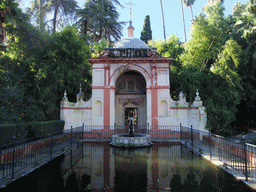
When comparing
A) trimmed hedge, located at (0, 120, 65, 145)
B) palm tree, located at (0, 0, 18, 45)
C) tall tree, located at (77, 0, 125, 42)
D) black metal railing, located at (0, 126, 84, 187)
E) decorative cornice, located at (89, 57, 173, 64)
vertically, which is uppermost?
tall tree, located at (77, 0, 125, 42)

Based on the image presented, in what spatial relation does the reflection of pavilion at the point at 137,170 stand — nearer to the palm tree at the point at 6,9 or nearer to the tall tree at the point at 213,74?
the palm tree at the point at 6,9

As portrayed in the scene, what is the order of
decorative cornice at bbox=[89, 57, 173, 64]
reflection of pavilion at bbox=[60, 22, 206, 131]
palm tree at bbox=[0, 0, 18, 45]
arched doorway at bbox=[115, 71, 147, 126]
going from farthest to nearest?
arched doorway at bbox=[115, 71, 147, 126] < decorative cornice at bbox=[89, 57, 173, 64] < reflection of pavilion at bbox=[60, 22, 206, 131] < palm tree at bbox=[0, 0, 18, 45]

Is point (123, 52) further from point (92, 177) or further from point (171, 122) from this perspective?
point (92, 177)

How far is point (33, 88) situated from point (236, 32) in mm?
19106

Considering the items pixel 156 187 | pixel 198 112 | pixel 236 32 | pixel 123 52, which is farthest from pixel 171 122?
pixel 156 187

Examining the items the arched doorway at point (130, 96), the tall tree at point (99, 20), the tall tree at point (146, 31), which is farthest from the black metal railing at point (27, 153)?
the tall tree at point (146, 31)

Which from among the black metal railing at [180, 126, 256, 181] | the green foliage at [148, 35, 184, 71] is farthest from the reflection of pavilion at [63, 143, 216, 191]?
the green foliage at [148, 35, 184, 71]

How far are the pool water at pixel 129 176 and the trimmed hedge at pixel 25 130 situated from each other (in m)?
1.99

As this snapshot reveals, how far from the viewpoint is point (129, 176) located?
627 cm

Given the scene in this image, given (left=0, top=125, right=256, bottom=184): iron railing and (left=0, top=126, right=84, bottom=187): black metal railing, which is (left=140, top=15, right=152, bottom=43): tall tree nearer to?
(left=0, top=125, right=256, bottom=184): iron railing

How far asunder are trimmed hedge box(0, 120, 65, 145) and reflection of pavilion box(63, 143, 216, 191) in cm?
250

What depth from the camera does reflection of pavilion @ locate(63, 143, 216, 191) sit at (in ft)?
18.3

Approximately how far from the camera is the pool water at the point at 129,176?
208 inches

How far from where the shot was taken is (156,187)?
208 inches
